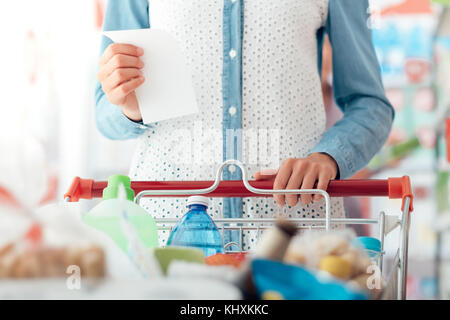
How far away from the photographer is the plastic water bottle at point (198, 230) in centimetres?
76

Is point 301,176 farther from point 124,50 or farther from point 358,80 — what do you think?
point 358,80

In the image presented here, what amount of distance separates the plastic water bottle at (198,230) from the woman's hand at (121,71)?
0.93 ft

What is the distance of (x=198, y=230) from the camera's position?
770mm

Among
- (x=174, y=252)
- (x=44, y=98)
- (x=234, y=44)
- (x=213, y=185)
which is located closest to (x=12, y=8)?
(x=44, y=98)

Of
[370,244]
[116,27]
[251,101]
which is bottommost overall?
[370,244]

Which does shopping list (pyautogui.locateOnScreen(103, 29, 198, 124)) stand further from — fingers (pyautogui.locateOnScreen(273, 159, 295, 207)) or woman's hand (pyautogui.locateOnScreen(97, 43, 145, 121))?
fingers (pyautogui.locateOnScreen(273, 159, 295, 207))

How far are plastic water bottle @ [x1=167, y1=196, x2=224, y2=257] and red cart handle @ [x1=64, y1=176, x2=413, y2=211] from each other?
14 centimetres

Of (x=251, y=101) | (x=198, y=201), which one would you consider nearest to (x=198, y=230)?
(x=198, y=201)

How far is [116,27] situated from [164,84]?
0.44 m

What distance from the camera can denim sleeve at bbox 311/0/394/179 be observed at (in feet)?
3.79

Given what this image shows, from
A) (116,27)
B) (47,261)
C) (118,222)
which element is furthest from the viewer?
(116,27)

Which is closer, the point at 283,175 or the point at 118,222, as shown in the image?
the point at 118,222
